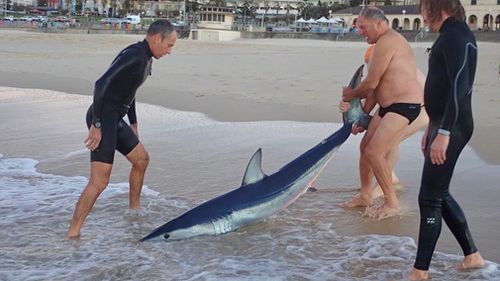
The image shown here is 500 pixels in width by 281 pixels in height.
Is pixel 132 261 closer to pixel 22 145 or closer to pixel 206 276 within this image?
pixel 206 276

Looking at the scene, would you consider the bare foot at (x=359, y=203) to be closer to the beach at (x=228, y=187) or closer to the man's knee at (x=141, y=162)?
the beach at (x=228, y=187)

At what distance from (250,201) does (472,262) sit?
1.68 meters

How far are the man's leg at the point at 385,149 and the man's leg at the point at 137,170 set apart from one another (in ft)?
6.45

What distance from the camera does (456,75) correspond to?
388 centimetres

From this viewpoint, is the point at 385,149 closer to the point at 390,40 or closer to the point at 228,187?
the point at 390,40

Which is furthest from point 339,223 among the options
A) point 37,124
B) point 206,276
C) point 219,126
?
point 37,124

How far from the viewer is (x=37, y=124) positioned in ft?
35.3

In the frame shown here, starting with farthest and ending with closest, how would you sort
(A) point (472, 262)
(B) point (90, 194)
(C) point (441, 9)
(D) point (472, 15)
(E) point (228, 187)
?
(D) point (472, 15)
(E) point (228, 187)
(B) point (90, 194)
(A) point (472, 262)
(C) point (441, 9)

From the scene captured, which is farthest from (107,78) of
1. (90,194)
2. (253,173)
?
(253,173)

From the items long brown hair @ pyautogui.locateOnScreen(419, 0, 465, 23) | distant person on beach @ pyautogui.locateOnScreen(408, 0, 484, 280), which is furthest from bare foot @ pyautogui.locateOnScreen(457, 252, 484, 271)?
long brown hair @ pyautogui.locateOnScreen(419, 0, 465, 23)

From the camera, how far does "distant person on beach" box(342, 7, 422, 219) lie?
5.64 meters

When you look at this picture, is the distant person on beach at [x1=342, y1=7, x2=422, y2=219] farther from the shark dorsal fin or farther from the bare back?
the shark dorsal fin

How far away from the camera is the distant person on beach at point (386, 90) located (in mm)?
5641

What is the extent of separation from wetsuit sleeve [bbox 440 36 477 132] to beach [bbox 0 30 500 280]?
1.13 meters
